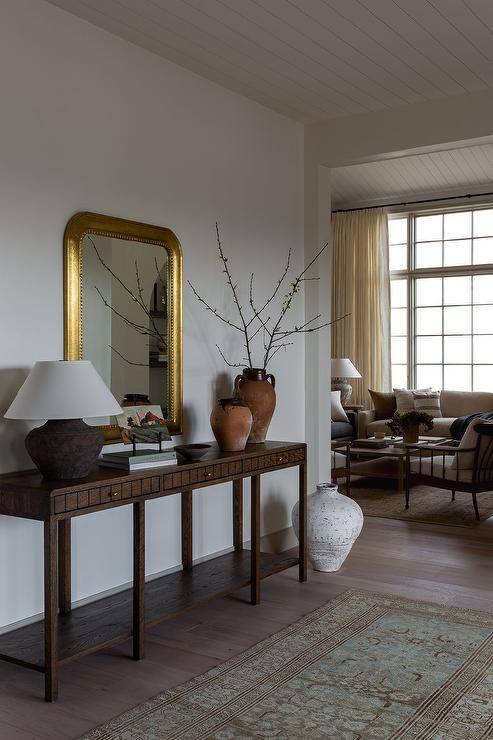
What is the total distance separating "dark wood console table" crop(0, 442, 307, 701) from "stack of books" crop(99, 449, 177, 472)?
5cm

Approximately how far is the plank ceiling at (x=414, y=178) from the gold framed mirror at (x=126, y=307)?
17.7ft

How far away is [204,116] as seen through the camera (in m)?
4.80

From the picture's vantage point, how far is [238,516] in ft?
16.4

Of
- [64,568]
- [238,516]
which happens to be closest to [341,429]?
[238,516]

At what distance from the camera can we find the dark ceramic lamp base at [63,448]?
3240 mm

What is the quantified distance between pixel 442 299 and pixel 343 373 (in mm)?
1836

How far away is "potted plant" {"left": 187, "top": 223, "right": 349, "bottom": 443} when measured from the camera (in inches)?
184

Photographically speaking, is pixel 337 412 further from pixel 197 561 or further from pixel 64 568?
pixel 64 568

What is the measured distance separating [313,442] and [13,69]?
3.25m

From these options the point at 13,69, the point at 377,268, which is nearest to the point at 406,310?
the point at 377,268

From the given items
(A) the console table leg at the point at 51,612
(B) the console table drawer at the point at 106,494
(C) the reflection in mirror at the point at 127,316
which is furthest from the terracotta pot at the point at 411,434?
(A) the console table leg at the point at 51,612

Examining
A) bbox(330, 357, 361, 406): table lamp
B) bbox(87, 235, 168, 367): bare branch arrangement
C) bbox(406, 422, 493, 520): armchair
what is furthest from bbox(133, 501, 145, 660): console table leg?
bbox(330, 357, 361, 406): table lamp

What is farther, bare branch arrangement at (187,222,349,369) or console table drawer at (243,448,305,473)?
bare branch arrangement at (187,222,349,369)

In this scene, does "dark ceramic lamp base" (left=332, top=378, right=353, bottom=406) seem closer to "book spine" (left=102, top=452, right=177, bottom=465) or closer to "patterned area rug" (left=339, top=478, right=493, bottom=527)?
"patterned area rug" (left=339, top=478, right=493, bottom=527)
